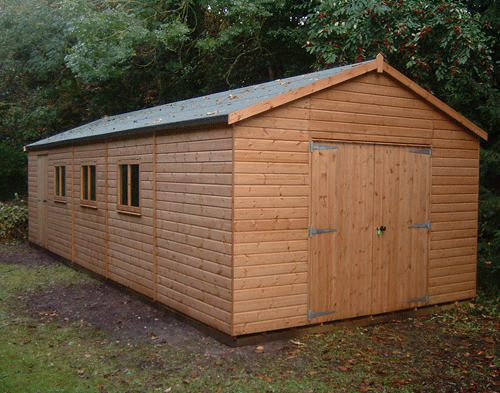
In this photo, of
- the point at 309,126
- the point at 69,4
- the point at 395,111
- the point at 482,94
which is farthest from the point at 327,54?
the point at 69,4

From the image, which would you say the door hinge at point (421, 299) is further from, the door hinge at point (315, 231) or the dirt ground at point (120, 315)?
the dirt ground at point (120, 315)

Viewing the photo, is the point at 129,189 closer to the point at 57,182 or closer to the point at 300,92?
the point at 300,92

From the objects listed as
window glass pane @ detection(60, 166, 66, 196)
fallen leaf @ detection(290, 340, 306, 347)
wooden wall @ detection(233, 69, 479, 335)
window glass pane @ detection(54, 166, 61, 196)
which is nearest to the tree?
wooden wall @ detection(233, 69, 479, 335)

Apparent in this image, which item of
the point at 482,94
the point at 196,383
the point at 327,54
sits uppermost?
the point at 327,54

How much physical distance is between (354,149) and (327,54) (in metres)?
5.28

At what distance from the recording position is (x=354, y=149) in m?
7.38

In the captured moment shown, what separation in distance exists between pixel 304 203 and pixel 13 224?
11886 millimetres

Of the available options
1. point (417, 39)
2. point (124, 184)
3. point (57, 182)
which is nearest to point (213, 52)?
point (57, 182)

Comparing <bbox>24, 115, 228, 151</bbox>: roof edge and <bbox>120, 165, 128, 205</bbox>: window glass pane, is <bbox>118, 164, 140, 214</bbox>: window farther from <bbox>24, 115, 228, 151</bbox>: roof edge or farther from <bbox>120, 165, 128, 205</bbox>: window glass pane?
<bbox>24, 115, 228, 151</bbox>: roof edge

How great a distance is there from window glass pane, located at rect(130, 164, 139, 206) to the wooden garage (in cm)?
3

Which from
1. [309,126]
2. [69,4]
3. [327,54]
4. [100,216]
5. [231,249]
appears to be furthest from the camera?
[69,4]

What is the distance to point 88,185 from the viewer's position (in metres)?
11.0

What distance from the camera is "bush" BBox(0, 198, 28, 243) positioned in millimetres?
15914

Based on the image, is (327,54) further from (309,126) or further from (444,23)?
(309,126)
